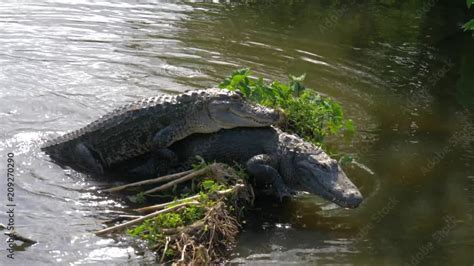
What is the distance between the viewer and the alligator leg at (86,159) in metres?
7.12

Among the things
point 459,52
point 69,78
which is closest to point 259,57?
point 69,78

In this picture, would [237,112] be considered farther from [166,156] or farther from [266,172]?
[166,156]

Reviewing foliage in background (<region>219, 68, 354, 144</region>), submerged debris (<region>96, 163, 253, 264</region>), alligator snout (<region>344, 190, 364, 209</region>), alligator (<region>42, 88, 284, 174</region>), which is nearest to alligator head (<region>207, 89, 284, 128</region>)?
alligator (<region>42, 88, 284, 174</region>)

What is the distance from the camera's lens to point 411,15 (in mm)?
16109

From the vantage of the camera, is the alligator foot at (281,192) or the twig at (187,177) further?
the alligator foot at (281,192)

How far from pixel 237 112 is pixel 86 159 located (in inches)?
65.9

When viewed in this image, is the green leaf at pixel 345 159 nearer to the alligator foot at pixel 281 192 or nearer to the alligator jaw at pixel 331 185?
the alligator jaw at pixel 331 185

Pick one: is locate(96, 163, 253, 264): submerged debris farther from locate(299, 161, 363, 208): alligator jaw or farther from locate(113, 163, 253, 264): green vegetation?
locate(299, 161, 363, 208): alligator jaw

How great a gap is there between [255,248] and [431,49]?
8554 millimetres

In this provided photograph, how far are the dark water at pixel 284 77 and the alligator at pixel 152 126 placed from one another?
1.09 ft

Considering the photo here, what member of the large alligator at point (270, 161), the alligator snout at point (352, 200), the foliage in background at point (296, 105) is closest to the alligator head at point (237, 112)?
the large alligator at point (270, 161)

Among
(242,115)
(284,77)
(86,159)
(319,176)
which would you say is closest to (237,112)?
(242,115)

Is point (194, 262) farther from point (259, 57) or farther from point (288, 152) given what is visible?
point (259, 57)

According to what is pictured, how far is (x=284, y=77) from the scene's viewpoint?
10.5m
